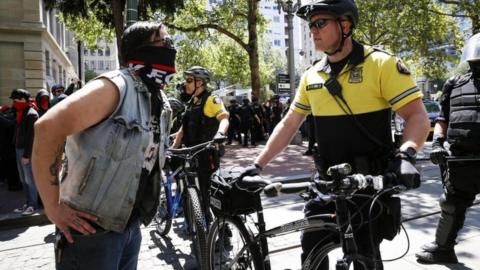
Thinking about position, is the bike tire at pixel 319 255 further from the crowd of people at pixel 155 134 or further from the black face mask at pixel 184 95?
the black face mask at pixel 184 95

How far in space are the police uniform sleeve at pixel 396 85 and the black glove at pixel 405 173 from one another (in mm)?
420

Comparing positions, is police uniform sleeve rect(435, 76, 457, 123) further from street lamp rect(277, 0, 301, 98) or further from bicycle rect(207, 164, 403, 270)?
street lamp rect(277, 0, 301, 98)

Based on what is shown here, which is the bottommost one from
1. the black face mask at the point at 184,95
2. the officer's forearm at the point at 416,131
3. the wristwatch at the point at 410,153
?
the wristwatch at the point at 410,153

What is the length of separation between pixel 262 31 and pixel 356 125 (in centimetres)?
2118

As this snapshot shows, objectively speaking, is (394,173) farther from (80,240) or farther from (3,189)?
(3,189)

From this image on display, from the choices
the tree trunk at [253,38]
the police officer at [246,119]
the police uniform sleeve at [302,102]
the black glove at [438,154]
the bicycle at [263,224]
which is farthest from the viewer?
the tree trunk at [253,38]

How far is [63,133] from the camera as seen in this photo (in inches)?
63.4

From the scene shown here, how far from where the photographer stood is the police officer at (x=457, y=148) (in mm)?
3365

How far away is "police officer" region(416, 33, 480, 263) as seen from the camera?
11.0 feet

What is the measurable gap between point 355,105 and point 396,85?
23cm

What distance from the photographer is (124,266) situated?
2.10m

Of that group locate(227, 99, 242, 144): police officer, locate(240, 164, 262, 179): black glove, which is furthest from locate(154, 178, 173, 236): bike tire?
locate(227, 99, 242, 144): police officer

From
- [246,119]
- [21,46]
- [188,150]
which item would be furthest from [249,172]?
[21,46]

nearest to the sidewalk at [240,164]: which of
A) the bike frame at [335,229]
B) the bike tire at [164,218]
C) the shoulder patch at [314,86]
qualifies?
the bike tire at [164,218]
